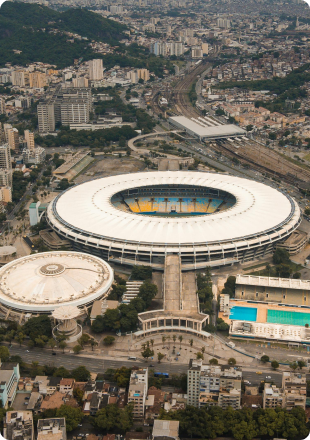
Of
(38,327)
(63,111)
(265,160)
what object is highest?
(63,111)

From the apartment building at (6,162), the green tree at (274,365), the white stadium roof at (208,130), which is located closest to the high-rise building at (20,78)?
the white stadium roof at (208,130)

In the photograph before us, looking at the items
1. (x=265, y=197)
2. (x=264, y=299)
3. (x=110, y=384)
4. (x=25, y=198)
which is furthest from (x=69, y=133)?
(x=110, y=384)

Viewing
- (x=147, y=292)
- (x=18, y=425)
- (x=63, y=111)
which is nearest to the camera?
(x=18, y=425)

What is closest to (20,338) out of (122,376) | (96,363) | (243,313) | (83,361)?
(83,361)

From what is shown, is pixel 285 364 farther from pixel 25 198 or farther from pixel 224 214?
pixel 25 198

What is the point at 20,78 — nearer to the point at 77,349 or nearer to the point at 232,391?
the point at 77,349

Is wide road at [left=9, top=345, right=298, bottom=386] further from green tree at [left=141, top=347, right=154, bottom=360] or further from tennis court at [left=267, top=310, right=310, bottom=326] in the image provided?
tennis court at [left=267, top=310, right=310, bottom=326]

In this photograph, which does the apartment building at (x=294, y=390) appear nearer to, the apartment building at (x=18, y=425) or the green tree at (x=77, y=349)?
the green tree at (x=77, y=349)
